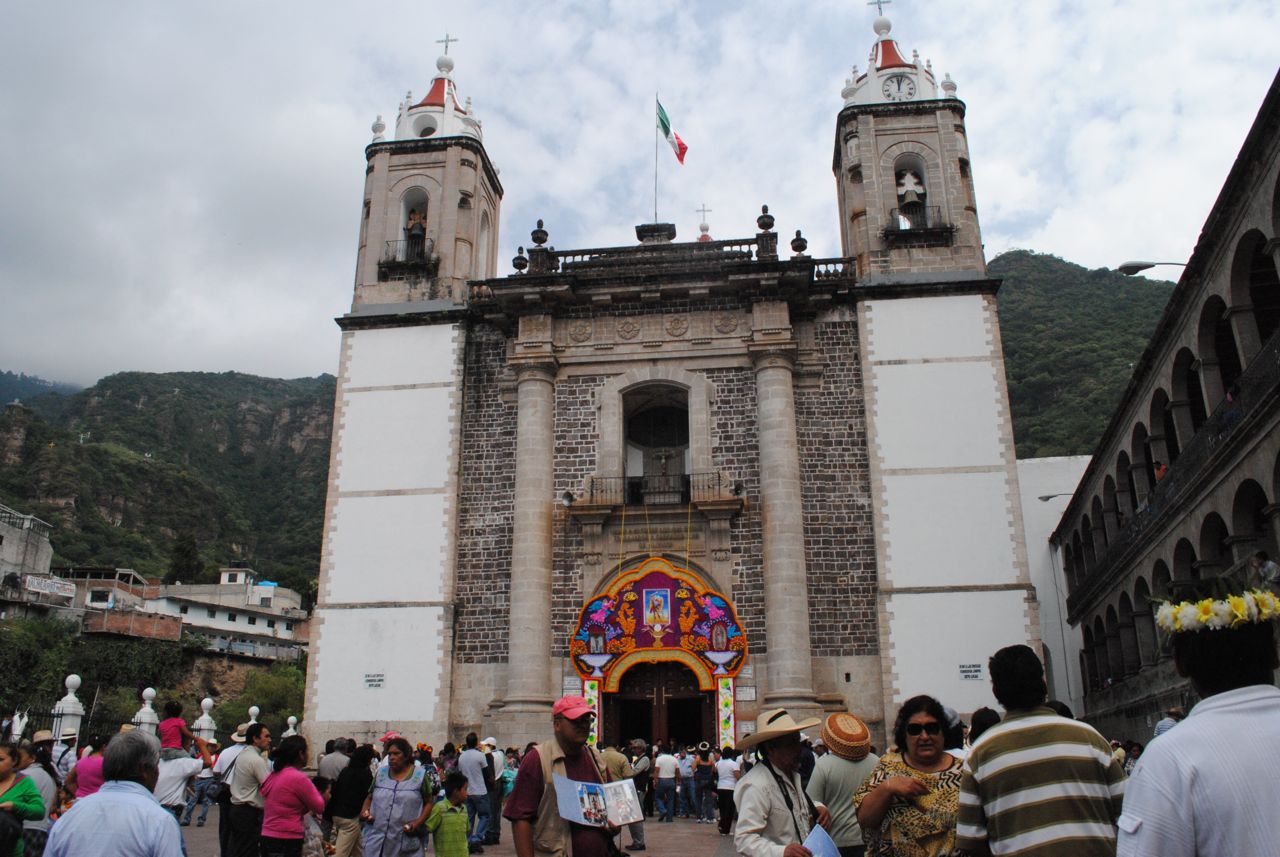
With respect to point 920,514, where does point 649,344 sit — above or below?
above

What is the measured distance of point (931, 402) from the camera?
2156cm

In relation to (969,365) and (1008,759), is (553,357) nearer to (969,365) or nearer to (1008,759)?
(969,365)

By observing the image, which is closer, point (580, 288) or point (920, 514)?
point (920, 514)

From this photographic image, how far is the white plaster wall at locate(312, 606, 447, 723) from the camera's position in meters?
20.8

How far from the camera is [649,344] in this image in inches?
889

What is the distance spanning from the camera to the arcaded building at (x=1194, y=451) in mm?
13602

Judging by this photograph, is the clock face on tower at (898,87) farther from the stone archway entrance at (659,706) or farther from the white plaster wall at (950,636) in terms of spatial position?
the stone archway entrance at (659,706)

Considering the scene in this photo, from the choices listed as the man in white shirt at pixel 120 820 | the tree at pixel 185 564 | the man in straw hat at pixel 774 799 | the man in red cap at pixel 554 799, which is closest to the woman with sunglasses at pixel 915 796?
the man in straw hat at pixel 774 799

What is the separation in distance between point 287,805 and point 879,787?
177 inches

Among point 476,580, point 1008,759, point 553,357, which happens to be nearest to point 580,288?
point 553,357

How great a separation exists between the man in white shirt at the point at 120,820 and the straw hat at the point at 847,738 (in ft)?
10.1

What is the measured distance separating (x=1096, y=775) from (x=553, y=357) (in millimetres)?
19312

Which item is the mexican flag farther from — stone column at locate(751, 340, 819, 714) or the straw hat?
the straw hat

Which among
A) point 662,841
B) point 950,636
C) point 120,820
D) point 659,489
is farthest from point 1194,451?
point 120,820
